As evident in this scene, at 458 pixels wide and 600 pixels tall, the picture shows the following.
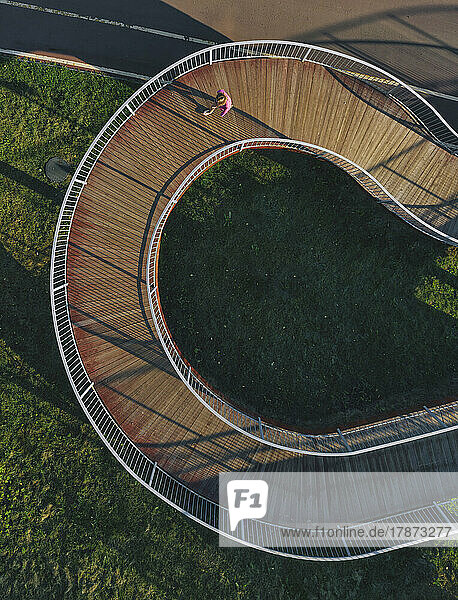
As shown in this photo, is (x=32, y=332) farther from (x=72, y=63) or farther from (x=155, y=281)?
(x=72, y=63)

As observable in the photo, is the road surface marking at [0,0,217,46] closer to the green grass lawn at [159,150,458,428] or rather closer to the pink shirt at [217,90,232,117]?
the pink shirt at [217,90,232,117]

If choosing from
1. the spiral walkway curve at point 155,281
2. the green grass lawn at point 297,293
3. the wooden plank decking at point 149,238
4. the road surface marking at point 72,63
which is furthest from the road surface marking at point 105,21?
the green grass lawn at point 297,293

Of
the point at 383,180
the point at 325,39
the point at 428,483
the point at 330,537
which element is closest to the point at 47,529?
the point at 330,537

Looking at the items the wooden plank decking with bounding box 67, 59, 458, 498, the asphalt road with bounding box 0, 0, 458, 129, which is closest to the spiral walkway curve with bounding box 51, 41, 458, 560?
the wooden plank decking with bounding box 67, 59, 458, 498

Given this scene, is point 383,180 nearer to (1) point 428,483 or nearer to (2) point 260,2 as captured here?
(2) point 260,2

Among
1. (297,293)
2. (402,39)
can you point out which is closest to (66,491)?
(297,293)
